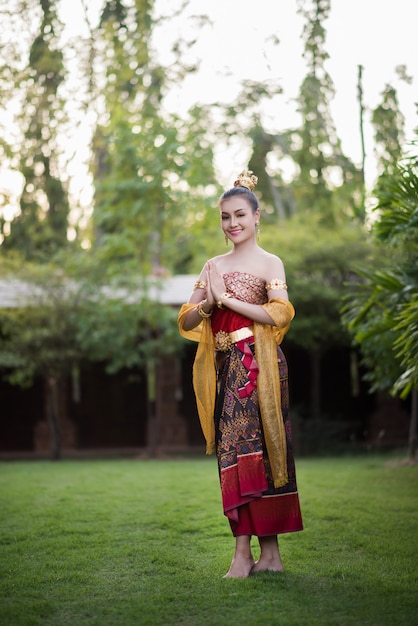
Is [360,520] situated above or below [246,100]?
below

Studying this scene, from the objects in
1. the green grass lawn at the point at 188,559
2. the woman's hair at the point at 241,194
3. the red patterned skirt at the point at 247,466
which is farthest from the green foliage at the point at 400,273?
the red patterned skirt at the point at 247,466

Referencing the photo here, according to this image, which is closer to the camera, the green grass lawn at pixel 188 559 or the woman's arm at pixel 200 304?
the green grass lawn at pixel 188 559

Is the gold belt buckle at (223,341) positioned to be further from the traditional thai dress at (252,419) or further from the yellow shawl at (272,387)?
the yellow shawl at (272,387)

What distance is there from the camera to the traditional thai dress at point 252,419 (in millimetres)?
3920

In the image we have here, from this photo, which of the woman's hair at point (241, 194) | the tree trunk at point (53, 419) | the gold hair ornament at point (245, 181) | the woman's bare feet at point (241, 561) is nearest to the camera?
the woman's bare feet at point (241, 561)

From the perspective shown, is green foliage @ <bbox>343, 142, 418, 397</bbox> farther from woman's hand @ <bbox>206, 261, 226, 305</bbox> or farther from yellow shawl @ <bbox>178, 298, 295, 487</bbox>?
woman's hand @ <bbox>206, 261, 226, 305</bbox>

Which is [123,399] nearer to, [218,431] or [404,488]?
[404,488]

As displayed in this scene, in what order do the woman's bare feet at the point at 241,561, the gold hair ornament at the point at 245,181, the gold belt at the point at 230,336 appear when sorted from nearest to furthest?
the woman's bare feet at the point at 241,561
the gold belt at the point at 230,336
the gold hair ornament at the point at 245,181

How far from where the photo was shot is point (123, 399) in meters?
14.6

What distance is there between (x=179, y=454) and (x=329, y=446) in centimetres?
259

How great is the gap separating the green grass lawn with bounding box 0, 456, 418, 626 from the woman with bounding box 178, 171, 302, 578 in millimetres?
277

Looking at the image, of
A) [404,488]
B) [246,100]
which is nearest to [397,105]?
[246,100]

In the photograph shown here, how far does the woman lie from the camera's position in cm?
393

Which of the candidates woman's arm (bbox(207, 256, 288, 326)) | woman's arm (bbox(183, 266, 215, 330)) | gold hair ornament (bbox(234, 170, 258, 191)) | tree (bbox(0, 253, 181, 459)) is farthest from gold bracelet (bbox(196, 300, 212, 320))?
tree (bbox(0, 253, 181, 459))
